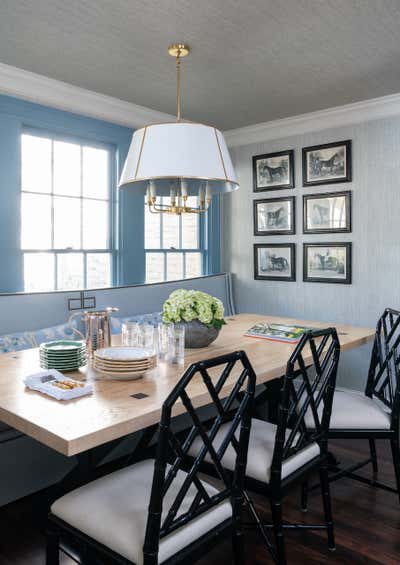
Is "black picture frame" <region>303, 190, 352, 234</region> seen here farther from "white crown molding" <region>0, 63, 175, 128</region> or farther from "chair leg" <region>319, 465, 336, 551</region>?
"chair leg" <region>319, 465, 336, 551</region>

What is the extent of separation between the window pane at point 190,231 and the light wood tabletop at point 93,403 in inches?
105

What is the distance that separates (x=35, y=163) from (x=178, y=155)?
6.23ft

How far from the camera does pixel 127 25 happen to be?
2.68m

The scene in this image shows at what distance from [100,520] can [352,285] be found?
3372 mm

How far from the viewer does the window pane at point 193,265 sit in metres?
5.00

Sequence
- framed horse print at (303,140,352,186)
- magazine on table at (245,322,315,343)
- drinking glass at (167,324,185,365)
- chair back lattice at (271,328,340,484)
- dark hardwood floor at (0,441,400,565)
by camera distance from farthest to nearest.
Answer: framed horse print at (303,140,352,186) → magazine on table at (245,322,315,343) → drinking glass at (167,324,185,365) → dark hardwood floor at (0,441,400,565) → chair back lattice at (271,328,340,484)

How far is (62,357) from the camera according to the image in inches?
79.5

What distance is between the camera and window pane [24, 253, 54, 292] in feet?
12.0

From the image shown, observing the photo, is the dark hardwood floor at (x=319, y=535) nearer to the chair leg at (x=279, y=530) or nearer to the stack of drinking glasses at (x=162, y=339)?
the chair leg at (x=279, y=530)

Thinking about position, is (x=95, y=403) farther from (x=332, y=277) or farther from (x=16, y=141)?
(x=332, y=277)

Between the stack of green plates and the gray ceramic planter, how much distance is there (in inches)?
22.0

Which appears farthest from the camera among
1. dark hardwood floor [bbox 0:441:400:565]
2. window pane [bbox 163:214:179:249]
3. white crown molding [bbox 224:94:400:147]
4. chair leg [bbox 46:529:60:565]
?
window pane [bbox 163:214:179:249]

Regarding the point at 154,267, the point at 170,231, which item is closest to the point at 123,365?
the point at 154,267

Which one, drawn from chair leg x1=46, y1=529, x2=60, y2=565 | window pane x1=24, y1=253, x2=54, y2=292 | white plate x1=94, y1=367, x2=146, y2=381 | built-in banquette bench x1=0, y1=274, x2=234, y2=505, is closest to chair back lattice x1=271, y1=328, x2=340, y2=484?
white plate x1=94, y1=367, x2=146, y2=381
